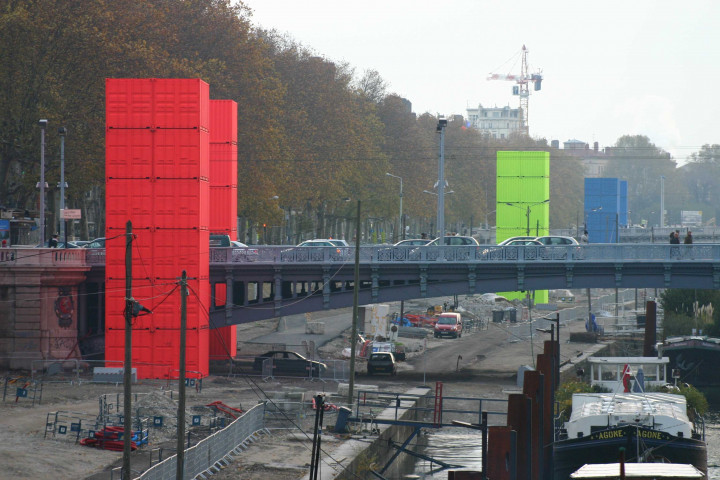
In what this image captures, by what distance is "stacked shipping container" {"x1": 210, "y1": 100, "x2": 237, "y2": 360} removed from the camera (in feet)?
219

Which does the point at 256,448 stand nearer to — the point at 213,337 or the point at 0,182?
the point at 213,337

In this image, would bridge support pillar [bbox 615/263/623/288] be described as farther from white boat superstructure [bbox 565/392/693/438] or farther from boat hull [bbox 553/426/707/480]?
boat hull [bbox 553/426/707/480]

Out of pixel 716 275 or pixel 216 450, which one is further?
pixel 716 275

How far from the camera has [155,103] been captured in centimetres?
5550

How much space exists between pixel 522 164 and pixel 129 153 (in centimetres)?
4711

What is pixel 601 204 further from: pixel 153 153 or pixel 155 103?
pixel 155 103

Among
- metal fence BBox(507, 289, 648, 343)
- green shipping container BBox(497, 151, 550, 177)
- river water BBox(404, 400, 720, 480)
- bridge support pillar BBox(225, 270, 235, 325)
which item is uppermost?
green shipping container BBox(497, 151, 550, 177)

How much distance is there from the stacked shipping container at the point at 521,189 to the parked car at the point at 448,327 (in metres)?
9.87

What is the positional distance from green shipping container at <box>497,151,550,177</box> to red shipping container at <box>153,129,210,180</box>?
4407 cm

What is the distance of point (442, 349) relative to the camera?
83.0m

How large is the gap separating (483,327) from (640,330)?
45.3ft

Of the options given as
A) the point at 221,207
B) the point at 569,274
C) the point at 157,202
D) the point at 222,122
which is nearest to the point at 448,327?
the point at 569,274

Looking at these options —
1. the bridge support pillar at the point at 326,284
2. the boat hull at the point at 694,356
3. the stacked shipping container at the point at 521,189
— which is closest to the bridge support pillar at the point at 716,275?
the boat hull at the point at 694,356

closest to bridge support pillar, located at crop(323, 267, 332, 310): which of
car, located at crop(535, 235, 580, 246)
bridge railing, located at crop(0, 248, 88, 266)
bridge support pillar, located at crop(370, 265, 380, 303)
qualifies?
bridge support pillar, located at crop(370, 265, 380, 303)
